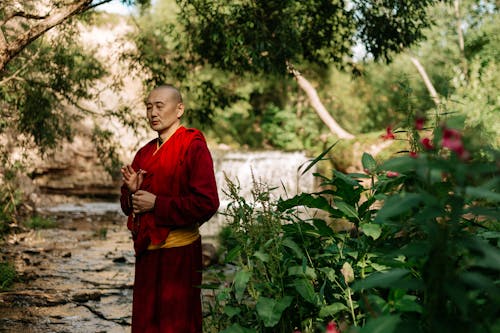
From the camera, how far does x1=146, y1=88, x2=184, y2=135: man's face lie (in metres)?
3.15

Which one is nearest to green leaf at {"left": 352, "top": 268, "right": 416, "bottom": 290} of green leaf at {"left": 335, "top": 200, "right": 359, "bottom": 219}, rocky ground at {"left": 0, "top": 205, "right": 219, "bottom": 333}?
green leaf at {"left": 335, "top": 200, "right": 359, "bottom": 219}

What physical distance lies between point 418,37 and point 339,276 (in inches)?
232

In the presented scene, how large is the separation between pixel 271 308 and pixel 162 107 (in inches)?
53.7

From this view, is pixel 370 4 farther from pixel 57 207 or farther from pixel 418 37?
pixel 57 207

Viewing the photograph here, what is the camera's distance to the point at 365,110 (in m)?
30.6

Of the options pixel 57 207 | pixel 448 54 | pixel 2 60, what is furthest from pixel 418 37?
pixel 448 54

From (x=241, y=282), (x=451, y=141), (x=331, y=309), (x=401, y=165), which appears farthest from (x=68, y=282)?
(x=451, y=141)

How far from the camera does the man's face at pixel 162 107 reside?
3146 mm

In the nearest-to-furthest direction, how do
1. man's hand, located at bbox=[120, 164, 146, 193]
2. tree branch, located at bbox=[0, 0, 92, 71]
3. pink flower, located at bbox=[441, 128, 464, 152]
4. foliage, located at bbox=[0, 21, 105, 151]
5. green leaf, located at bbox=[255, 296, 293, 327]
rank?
1. pink flower, located at bbox=[441, 128, 464, 152]
2. green leaf, located at bbox=[255, 296, 293, 327]
3. man's hand, located at bbox=[120, 164, 146, 193]
4. tree branch, located at bbox=[0, 0, 92, 71]
5. foliage, located at bbox=[0, 21, 105, 151]

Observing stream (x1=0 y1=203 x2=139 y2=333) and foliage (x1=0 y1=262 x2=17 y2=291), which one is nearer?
stream (x1=0 y1=203 x2=139 y2=333)

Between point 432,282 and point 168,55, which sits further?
point 168,55

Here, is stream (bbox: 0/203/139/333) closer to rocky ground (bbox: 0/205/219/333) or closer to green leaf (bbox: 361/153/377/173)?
rocky ground (bbox: 0/205/219/333)

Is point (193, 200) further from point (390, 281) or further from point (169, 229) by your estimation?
point (390, 281)

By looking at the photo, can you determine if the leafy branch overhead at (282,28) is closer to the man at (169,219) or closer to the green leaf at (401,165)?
the man at (169,219)
